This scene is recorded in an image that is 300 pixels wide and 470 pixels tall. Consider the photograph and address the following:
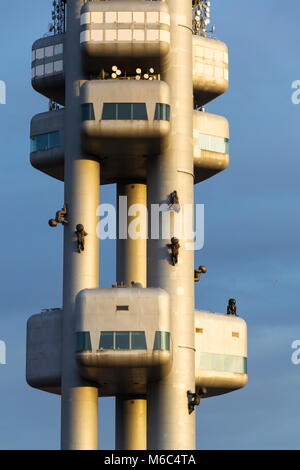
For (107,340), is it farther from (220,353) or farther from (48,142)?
(48,142)

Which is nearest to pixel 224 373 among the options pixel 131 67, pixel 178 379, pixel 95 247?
pixel 178 379

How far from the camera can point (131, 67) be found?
6585 inches

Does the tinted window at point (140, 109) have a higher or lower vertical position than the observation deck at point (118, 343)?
higher

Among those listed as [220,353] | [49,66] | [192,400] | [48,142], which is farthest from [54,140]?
[192,400]

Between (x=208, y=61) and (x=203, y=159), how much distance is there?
10.1 metres

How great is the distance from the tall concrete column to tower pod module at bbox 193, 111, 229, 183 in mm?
10891

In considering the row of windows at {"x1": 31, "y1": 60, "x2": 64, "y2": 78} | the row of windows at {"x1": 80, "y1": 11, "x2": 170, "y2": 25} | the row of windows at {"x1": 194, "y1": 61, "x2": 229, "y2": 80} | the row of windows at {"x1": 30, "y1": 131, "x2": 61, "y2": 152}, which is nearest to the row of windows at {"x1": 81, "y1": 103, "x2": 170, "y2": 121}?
the row of windows at {"x1": 30, "y1": 131, "x2": 61, "y2": 152}

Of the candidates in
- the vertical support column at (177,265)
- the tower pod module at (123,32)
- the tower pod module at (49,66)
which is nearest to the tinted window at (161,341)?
the vertical support column at (177,265)

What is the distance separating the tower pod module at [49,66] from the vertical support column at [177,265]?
1070 centimetres

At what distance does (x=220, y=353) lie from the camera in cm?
16750

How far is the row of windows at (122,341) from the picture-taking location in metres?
157

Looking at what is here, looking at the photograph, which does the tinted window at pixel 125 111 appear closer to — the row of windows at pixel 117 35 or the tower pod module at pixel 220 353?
the row of windows at pixel 117 35

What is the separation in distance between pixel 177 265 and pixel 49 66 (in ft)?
80.0
